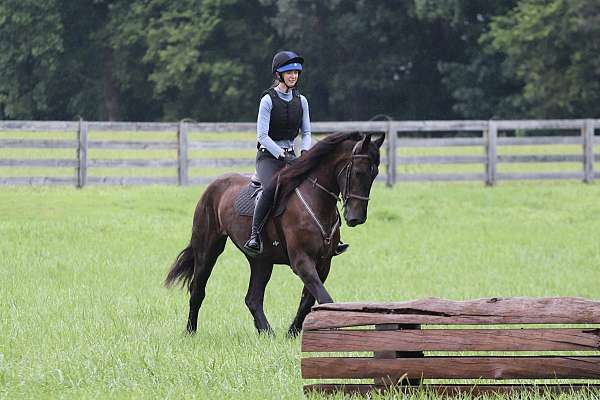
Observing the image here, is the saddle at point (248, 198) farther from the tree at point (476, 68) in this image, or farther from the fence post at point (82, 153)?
the tree at point (476, 68)

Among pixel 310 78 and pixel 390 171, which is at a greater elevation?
pixel 310 78

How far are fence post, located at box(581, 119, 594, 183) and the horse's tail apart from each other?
65.0 ft

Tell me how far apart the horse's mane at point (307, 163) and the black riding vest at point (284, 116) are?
0.44m

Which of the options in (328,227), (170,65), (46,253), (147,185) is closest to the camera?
(328,227)

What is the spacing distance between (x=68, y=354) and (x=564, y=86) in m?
42.0

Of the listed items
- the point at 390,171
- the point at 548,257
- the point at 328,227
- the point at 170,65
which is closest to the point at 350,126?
the point at 390,171

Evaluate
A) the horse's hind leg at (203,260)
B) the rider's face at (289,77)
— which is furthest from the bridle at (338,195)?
the horse's hind leg at (203,260)

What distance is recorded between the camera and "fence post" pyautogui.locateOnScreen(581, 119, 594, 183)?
30297mm

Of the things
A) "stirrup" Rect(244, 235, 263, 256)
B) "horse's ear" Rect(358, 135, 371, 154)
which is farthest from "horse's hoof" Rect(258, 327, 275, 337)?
"horse's ear" Rect(358, 135, 371, 154)

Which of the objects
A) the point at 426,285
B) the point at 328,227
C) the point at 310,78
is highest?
the point at 310,78

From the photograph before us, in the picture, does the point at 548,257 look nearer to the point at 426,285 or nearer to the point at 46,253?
the point at 426,285

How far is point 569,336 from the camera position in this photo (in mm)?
7262

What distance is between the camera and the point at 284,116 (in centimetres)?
1094

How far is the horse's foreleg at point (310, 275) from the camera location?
1012 cm
